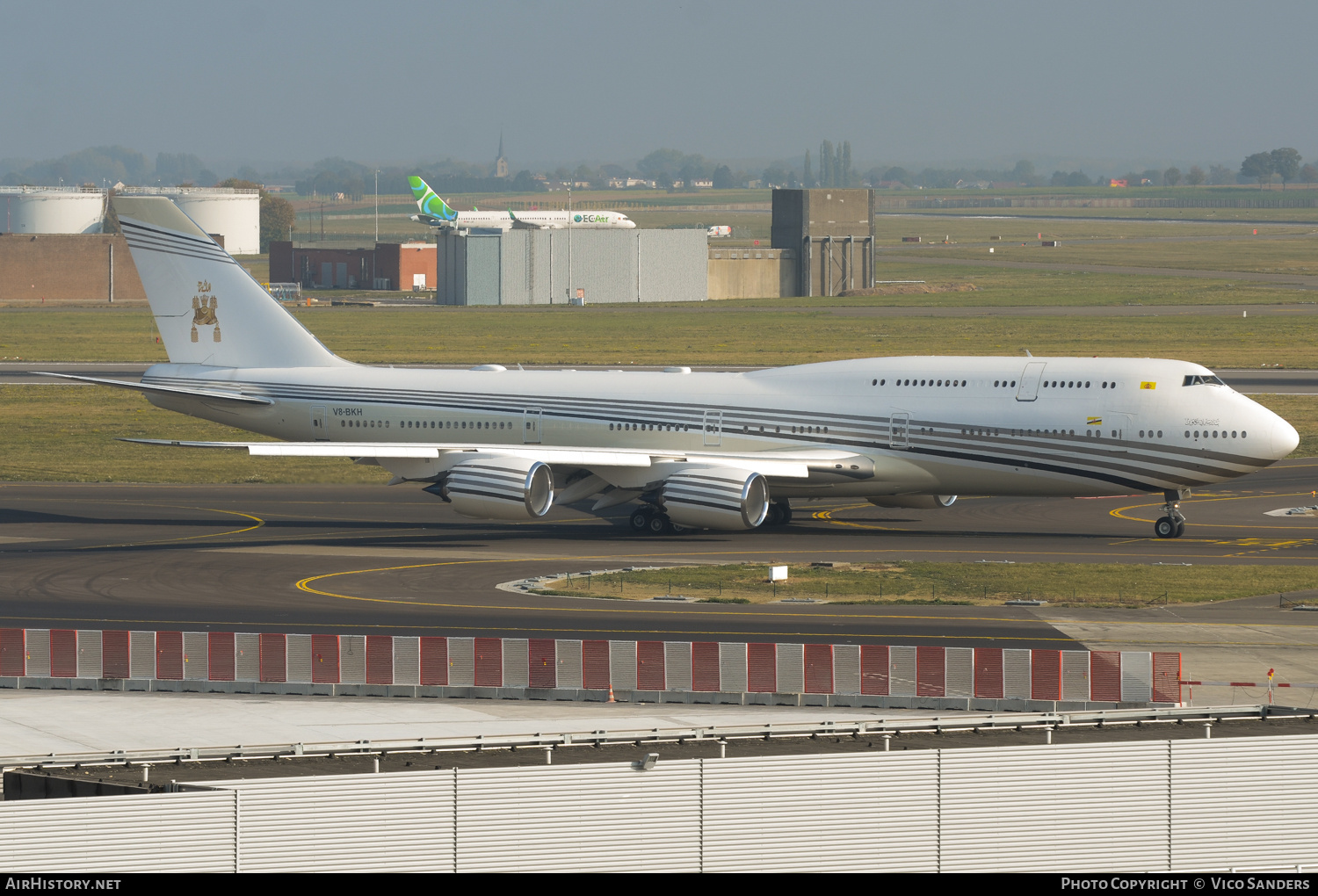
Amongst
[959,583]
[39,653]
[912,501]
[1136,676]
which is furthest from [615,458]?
[1136,676]

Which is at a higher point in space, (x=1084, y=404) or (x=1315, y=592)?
(x=1084, y=404)

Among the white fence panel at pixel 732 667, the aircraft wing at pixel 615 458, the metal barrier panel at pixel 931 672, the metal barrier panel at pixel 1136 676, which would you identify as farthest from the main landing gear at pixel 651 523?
the metal barrier panel at pixel 1136 676

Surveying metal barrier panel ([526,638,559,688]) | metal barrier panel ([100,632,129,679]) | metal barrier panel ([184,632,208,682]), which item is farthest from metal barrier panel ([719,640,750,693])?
metal barrier panel ([100,632,129,679])

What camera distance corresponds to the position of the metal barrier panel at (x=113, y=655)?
139 feet

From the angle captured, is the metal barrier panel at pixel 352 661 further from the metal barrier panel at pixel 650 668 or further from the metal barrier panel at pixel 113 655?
the metal barrier panel at pixel 650 668

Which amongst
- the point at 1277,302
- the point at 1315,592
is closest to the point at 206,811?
the point at 1315,592

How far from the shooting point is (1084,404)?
61.1 m

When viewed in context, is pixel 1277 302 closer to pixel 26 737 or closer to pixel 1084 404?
pixel 1084 404

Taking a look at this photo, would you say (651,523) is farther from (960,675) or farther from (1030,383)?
(960,675)

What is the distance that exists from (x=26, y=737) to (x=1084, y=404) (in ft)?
125

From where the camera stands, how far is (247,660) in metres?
42.1

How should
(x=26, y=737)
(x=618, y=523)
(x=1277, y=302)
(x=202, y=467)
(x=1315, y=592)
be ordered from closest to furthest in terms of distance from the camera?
(x=26, y=737)
(x=1315, y=592)
(x=618, y=523)
(x=202, y=467)
(x=1277, y=302)

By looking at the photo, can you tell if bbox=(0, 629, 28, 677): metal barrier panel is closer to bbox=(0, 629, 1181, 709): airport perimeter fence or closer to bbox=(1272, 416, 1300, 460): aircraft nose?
bbox=(0, 629, 1181, 709): airport perimeter fence

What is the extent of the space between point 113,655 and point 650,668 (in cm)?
1327
